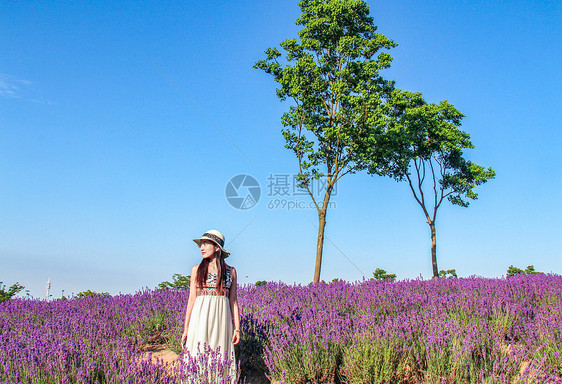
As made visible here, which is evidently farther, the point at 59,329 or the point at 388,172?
the point at 388,172

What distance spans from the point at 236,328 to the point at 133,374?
3.84 ft

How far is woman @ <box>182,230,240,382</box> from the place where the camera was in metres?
4.05

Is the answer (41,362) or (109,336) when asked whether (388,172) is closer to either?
(109,336)

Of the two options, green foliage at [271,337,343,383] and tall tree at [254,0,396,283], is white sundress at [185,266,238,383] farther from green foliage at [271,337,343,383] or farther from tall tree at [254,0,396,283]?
tall tree at [254,0,396,283]

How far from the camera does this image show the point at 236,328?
13.8 feet

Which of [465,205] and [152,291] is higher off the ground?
[465,205]

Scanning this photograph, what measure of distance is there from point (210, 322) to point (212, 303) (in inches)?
7.3

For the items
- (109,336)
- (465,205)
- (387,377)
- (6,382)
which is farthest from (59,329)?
(465,205)

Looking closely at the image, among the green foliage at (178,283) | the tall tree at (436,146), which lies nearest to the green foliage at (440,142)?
the tall tree at (436,146)

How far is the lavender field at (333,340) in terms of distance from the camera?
3.62 metres

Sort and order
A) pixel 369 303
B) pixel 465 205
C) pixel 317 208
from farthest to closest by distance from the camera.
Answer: pixel 465 205
pixel 317 208
pixel 369 303

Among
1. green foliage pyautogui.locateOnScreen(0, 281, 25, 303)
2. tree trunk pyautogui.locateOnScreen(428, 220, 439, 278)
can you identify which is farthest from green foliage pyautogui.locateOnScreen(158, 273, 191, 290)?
tree trunk pyautogui.locateOnScreen(428, 220, 439, 278)

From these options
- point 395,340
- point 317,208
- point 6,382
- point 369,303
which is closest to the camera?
point 6,382

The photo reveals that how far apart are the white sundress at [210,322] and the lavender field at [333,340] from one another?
0.40 m
